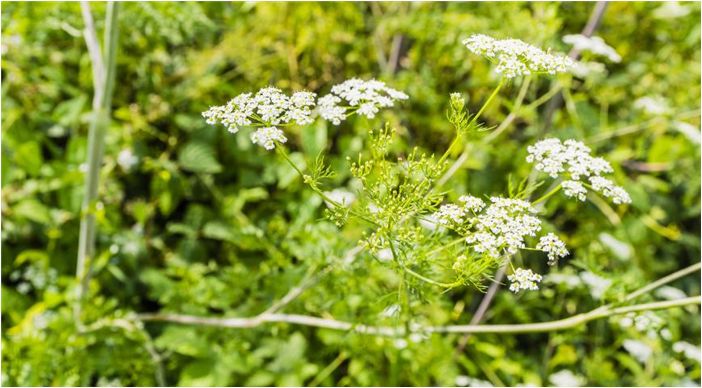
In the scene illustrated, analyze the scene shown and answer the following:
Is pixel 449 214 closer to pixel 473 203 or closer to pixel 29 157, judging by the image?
pixel 473 203

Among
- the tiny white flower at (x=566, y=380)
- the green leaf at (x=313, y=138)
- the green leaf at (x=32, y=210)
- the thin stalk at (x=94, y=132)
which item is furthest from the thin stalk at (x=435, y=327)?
the green leaf at (x=313, y=138)

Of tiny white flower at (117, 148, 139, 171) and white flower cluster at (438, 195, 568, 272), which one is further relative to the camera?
tiny white flower at (117, 148, 139, 171)

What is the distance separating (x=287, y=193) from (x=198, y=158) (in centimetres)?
39

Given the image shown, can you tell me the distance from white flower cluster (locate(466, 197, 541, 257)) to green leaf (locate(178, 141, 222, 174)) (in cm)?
166

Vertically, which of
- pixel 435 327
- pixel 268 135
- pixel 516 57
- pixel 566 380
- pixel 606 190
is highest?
pixel 516 57

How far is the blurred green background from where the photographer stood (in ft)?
7.16

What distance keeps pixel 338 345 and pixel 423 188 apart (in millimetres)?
1173

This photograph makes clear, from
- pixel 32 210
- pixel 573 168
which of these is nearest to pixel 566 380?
pixel 573 168

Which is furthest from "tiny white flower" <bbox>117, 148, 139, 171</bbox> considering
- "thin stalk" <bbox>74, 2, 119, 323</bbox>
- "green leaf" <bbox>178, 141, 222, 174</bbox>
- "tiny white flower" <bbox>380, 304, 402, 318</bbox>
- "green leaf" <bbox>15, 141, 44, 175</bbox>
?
"tiny white flower" <bbox>380, 304, 402, 318</bbox>

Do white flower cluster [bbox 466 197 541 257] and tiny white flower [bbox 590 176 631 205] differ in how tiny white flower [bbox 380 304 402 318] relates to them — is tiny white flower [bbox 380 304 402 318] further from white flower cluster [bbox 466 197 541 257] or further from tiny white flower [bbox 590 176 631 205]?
tiny white flower [bbox 590 176 631 205]

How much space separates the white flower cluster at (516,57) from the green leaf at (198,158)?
1604 millimetres

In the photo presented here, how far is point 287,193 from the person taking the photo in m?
2.73

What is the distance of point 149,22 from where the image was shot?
2.23 metres

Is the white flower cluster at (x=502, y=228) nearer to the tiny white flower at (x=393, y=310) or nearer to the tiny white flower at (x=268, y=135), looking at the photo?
the tiny white flower at (x=393, y=310)
